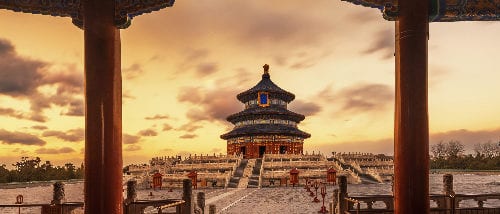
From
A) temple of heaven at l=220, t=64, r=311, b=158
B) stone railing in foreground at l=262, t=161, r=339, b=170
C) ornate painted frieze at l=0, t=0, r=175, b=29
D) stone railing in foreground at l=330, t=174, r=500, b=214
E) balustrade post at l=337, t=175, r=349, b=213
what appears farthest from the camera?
temple of heaven at l=220, t=64, r=311, b=158

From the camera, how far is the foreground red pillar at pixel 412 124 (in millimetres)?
6453

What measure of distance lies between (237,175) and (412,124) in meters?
39.4

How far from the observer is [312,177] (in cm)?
4097

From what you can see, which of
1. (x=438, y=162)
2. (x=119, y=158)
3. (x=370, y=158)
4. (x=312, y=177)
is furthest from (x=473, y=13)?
(x=438, y=162)

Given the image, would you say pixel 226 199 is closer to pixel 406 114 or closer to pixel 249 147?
pixel 406 114

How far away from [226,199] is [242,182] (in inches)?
491

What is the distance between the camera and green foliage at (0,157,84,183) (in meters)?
59.2

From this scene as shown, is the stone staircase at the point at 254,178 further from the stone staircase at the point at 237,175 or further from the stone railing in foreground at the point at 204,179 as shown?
the stone railing in foreground at the point at 204,179

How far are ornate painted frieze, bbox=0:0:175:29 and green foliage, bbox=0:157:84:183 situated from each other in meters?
57.1

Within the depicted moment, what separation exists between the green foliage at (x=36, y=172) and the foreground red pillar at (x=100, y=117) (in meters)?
58.7

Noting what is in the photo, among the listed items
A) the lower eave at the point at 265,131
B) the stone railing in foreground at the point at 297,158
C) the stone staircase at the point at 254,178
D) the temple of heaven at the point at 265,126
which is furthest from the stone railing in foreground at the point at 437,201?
the temple of heaven at the point at 265,126

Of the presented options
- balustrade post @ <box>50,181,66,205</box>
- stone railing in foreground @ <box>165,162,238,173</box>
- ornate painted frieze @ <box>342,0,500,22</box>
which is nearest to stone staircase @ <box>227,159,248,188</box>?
stone railing in foreground @ <box>165,162,238,173</box>

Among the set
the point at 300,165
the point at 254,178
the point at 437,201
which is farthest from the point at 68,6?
the point at 300,165

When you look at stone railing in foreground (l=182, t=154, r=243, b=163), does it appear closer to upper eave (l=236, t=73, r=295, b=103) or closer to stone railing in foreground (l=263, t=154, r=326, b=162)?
stone railing in foreground (l=263, t=154, r=326, b=162)
